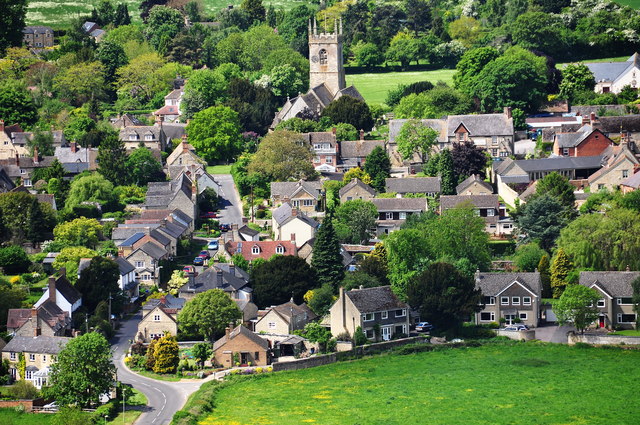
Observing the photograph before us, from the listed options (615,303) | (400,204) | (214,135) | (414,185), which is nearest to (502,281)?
(615,303)

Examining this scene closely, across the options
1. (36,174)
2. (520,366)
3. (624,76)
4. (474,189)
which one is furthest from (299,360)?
(624,76)

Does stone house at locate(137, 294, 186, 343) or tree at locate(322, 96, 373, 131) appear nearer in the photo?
stone house at locate(137, 294, 186, 343)

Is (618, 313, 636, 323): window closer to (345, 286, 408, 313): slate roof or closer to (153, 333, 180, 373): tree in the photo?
(345, 286, 408, 313): slate roof

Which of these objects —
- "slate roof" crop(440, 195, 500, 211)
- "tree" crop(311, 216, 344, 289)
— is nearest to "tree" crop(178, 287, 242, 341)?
"tree" crop(311, 216, 344, 289)

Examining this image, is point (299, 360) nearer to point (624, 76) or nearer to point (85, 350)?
point (85, 350)

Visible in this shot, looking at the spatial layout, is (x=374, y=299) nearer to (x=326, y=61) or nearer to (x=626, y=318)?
(x=626, y=318)

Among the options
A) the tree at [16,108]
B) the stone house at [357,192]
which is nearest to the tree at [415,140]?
the stone house at [357,192]
